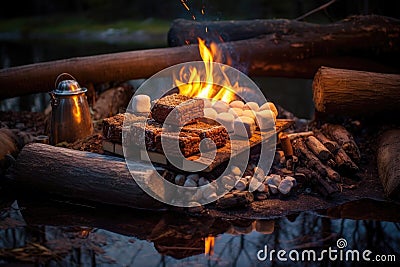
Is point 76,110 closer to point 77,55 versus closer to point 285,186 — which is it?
point 285,186

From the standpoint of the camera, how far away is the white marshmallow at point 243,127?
14.4 ft

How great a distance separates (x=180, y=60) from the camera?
6.41 m

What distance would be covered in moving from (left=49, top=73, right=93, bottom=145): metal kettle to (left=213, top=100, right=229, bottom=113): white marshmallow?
4.37 feet

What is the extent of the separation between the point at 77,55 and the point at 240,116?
321 inches

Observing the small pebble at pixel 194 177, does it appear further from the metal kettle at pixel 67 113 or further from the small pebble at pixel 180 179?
the metal kettle at pixel 67 113

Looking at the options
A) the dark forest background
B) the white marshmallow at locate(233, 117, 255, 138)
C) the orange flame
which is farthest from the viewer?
the dark forest background

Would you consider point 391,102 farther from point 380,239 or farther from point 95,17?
point 95,17

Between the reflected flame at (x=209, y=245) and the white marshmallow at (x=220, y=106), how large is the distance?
59.0 inches

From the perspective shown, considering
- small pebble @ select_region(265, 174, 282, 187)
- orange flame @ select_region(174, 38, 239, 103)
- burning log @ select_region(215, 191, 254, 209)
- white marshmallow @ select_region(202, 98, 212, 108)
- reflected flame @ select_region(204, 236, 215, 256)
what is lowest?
reflected flame @ select_region(204, 236, 215, 256)

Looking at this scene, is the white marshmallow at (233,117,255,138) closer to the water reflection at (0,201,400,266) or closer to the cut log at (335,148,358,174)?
the cut log at (335,148,358,174)

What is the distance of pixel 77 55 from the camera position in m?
11.8

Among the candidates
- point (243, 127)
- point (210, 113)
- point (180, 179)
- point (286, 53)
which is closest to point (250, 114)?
point (243, 127)

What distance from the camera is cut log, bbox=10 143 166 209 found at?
12.6 ft

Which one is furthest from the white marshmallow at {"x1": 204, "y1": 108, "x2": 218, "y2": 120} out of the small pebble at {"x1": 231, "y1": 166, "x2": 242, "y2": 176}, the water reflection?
the water reflection
